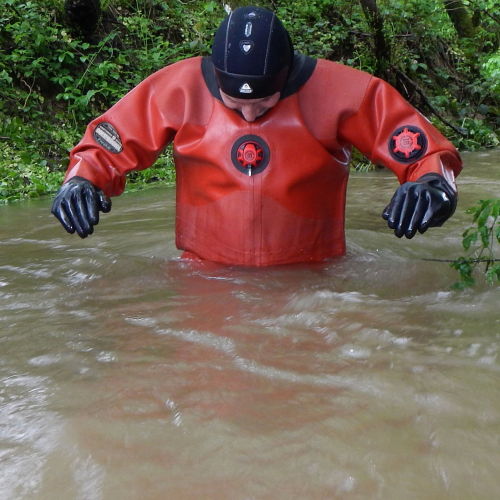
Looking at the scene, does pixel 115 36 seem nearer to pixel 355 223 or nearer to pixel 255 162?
pixel 355 223

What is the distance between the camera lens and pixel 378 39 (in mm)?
8961

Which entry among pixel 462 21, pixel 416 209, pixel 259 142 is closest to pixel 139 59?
pixel 259 142

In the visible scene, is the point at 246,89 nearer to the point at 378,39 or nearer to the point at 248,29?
the point at 248,29

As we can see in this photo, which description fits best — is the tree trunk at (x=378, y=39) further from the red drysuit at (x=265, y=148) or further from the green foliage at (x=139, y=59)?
the red drysuit at (x=265, y=148)

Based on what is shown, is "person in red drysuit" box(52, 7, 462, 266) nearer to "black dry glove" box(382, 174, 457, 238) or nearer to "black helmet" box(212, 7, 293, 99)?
"black helmet" box(212, 7, 293, 99)

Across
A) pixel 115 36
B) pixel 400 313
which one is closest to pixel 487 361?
pixel 400 313

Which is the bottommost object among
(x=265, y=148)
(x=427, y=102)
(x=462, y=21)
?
(x=427, y=102)

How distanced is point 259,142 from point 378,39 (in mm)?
6641

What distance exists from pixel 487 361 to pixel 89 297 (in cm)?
145

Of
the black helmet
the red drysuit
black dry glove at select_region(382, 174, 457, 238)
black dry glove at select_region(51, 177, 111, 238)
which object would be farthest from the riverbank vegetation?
black dry glove at select_region(382, 174, 457, 238)

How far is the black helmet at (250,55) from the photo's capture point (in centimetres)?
265

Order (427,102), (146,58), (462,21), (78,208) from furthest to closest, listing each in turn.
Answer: (462,21)
(427,102)
(146,58)
(78,208)

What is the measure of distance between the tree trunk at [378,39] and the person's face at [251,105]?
6.55m

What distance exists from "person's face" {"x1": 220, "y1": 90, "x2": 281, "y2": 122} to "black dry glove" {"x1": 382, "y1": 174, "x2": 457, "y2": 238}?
63cm
